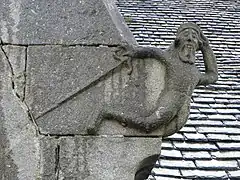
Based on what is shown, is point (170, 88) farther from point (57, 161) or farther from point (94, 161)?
point (57, 161)

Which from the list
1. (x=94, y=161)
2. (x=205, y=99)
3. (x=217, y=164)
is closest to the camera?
(x=94, y=161)

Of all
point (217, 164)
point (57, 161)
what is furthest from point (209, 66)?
point (217, 164)

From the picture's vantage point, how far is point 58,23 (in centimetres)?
320

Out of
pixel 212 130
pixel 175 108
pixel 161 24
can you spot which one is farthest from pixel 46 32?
pixel 161 24

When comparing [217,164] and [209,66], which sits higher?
[209,66]

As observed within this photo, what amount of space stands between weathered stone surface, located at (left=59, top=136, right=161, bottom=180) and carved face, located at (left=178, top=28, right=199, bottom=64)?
1.77ft

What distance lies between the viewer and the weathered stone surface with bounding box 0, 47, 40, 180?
3.09m

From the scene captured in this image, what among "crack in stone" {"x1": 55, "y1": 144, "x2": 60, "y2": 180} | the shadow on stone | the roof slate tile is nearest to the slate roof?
the roof slate tile

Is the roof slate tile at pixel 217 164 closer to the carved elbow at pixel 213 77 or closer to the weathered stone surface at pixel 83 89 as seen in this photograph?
the carved elbow at pixel 213 77

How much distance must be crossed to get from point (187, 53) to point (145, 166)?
25.6 inches

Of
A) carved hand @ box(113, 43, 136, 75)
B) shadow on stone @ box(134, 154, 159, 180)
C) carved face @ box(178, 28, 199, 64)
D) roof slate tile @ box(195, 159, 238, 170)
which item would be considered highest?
carved face @ box(178, 28, 199, 64)

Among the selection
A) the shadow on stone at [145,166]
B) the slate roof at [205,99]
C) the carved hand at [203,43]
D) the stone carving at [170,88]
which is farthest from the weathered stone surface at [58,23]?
the slate roof at [205,99]

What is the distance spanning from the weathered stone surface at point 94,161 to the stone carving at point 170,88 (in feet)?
0.37

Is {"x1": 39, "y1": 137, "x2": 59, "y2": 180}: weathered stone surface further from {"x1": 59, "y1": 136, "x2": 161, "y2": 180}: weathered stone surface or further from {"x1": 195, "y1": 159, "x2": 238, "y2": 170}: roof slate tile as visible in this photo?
{"x1": 195, "y1": 159, "x2": 238, "y2": 170}: roof slate tile
